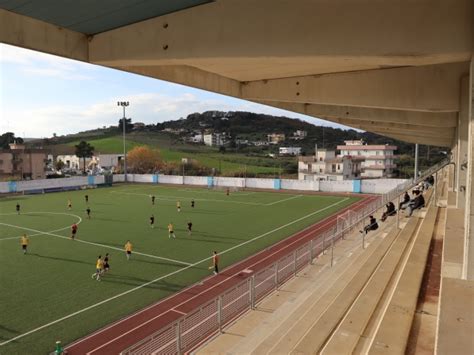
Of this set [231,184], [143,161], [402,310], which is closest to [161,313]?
[402,310]

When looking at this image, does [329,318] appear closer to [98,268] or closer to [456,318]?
[456,318]

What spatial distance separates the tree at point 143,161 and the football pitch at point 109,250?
47.2m

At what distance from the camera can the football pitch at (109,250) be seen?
1310cm

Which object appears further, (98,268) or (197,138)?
(197,138)

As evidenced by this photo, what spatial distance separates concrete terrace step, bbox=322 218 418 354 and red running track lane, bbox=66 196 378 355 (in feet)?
24.3

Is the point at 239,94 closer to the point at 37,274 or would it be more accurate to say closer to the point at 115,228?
the point at 37,274

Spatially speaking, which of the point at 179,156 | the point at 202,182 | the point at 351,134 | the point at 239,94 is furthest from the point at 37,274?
the point at 351,134

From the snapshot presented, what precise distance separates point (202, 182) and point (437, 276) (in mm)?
54192

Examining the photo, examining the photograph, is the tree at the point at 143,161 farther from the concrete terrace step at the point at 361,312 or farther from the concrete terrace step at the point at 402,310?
the concrete terrace step at the point at 402,310

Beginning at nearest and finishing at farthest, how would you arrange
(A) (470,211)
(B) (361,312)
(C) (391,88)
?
(A) (470,211), (B) (361,312), (C) (391,88)

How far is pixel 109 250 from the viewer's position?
21.8 m

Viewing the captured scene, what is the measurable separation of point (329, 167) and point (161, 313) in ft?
202

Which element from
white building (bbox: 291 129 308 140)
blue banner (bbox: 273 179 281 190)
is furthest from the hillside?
blue banner (bbox: 273 179 281 190)

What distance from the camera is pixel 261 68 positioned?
24.2 feet
